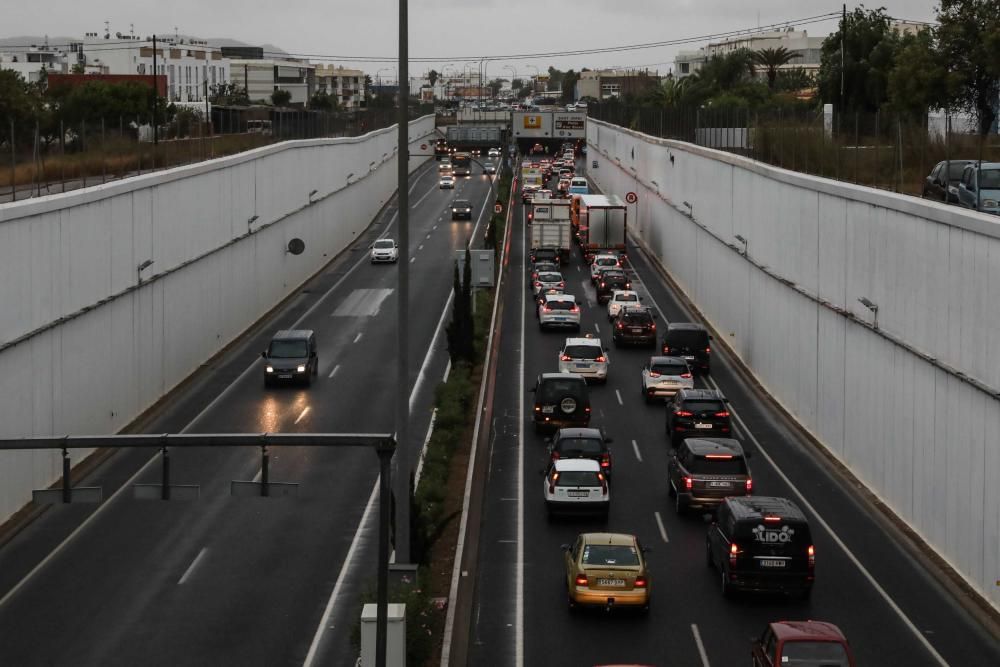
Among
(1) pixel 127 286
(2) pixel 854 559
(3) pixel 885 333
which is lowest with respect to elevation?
(2) pixel 854 559

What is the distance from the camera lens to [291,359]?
142 feet

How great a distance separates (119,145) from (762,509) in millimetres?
25224

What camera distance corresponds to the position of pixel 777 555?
22516mm

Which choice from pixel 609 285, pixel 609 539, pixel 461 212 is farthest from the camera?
pixel 461 212

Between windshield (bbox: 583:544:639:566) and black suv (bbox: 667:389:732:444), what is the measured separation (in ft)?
41.2

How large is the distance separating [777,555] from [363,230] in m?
72.4

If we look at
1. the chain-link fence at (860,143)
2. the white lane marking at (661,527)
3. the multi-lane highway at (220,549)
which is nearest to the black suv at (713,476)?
the white lane marking at (661,527)

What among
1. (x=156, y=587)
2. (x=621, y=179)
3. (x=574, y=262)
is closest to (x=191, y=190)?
(x=156, y=587)

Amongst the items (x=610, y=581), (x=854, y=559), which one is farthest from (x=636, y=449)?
(x=610, y=581)

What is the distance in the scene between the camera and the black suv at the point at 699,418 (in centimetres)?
3466

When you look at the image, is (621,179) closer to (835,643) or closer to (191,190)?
(191,190)

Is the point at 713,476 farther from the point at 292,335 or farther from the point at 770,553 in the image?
the point at 292,335

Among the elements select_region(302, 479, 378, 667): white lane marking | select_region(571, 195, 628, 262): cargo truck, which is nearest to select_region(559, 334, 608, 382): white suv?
select_region(302, 479, 378, 667): white lane marking

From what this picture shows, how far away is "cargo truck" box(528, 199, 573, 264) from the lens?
76.9 m
